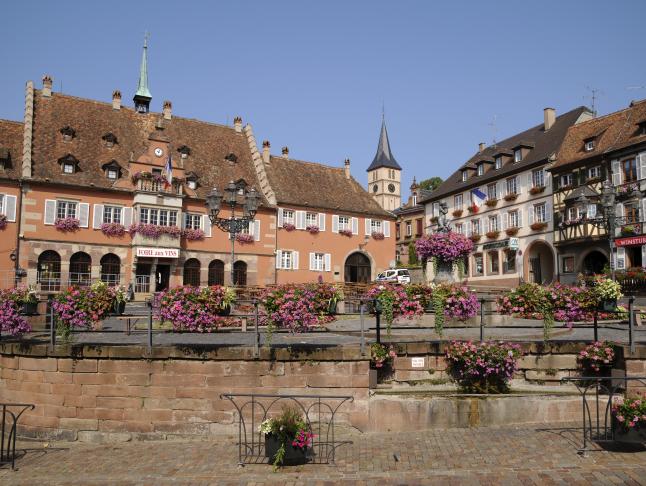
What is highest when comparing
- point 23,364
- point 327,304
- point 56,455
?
point 327,304

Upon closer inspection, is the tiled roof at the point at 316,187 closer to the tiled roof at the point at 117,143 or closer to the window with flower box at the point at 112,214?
the tiled roof at the point at 117,143

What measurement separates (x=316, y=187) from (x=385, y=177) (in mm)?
45166

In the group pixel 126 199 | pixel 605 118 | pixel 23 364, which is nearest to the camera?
pixel 23 364

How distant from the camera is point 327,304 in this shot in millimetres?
10859

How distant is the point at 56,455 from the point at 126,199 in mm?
27333

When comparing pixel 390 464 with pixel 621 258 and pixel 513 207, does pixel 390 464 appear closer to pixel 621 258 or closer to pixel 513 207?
pixel 621 258

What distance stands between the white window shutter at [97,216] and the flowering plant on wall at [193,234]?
4.95 m

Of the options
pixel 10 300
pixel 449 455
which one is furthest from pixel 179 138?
pixel 449 455

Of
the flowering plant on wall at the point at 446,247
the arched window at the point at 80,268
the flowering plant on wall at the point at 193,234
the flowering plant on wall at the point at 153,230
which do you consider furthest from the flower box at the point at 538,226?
the arched window at the point at 80,268

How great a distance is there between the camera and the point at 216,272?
38906 mm

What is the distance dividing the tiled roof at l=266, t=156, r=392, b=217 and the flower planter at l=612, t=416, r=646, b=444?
34392 millimetres

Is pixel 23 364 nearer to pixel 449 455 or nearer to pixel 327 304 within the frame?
pixel 327 304

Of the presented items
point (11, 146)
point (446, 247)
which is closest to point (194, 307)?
point (446, 247)

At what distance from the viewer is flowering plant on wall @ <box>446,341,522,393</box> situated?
10.6 meters
